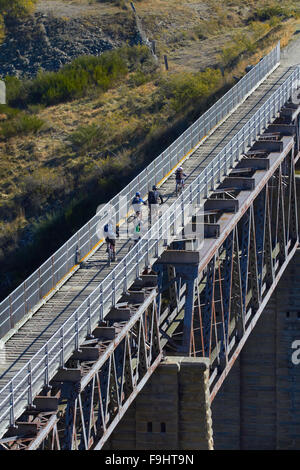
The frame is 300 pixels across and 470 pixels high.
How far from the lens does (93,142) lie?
5750cm

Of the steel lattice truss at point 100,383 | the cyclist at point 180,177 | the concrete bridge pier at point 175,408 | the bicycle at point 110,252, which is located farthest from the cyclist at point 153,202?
the concrete bridge pier at point 175,408

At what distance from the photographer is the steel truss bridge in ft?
75.0

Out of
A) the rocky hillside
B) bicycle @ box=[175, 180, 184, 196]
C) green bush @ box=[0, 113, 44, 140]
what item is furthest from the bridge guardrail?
the rocky hillside

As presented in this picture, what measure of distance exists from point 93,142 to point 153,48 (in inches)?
536

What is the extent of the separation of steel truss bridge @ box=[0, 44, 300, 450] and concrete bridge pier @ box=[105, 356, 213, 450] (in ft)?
1.97

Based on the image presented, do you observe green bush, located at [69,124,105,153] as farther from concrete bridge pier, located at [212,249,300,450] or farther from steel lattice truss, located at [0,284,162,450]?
steel lattice truss, located at [0,284,162,450]

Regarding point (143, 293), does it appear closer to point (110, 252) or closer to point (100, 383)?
point (110, 252)

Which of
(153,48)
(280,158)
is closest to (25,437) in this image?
(280,158)

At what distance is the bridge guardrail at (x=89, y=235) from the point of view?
2609cm

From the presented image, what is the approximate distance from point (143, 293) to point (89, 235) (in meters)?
3.94

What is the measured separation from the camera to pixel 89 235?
30.2m

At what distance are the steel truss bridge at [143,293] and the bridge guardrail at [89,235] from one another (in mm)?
48

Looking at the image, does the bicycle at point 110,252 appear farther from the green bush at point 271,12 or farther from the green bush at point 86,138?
the green bush at point 271,12
